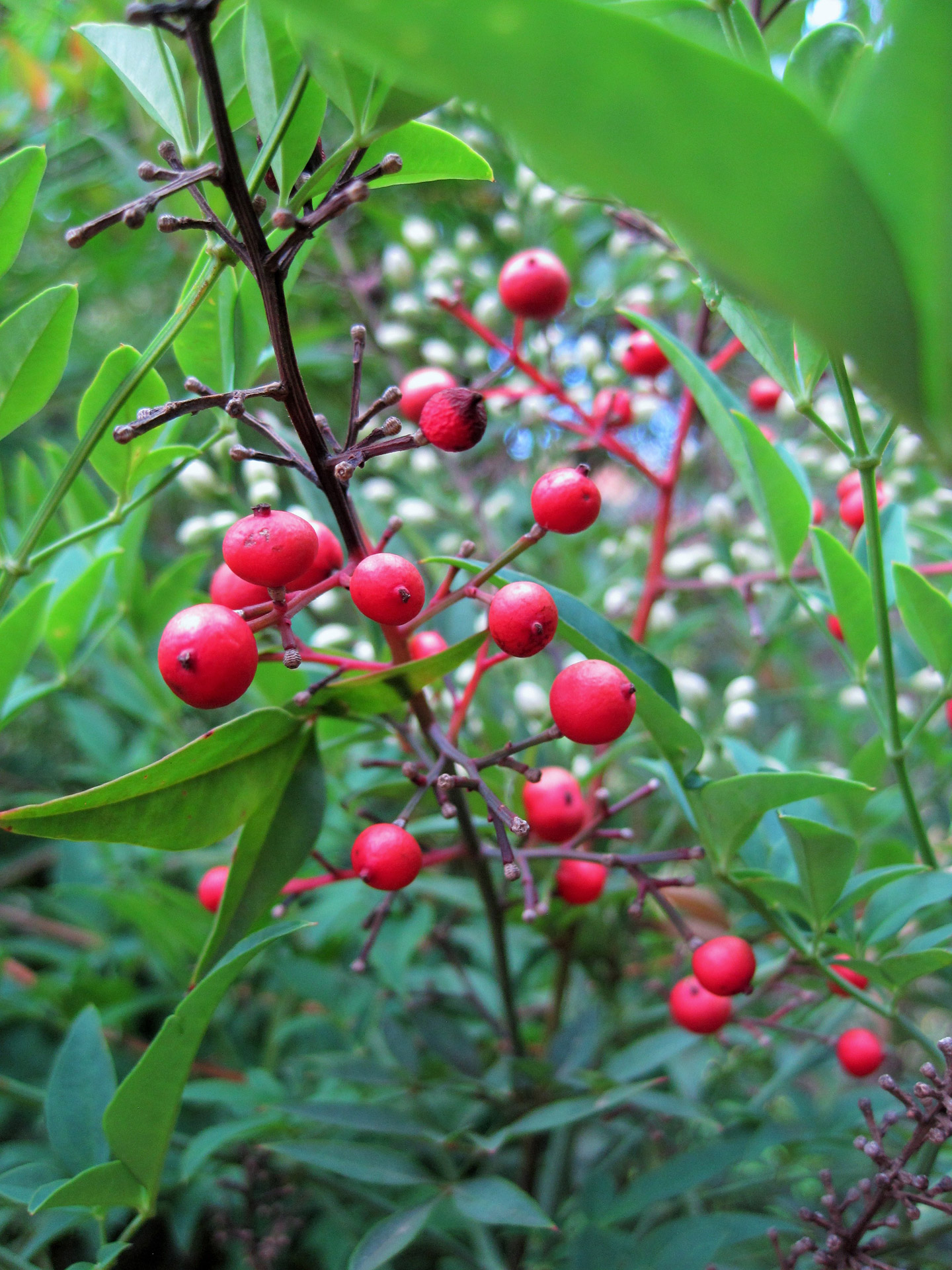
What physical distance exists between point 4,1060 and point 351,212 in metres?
1.19

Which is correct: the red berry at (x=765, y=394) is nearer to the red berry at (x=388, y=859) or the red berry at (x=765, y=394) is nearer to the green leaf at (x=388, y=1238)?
the red berry at (x=388, y=859)

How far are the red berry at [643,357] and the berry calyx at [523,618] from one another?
18.8 inches

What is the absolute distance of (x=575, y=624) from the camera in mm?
463

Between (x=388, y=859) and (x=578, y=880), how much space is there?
0.73 feet

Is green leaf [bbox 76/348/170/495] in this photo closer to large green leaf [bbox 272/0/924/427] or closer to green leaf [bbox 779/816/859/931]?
large green leaf [bbox 272/0/924/427]

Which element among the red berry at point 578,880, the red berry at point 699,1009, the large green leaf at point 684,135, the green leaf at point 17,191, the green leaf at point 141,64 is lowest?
the red berry at point 699,1009

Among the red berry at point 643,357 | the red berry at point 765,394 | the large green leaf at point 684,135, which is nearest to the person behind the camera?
the large green leaf at point 684,135

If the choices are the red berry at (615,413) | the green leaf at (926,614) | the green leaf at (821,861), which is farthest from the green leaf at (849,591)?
the red berry at (615,413)

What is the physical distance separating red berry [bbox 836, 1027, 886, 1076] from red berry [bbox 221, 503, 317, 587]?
0.55 meters

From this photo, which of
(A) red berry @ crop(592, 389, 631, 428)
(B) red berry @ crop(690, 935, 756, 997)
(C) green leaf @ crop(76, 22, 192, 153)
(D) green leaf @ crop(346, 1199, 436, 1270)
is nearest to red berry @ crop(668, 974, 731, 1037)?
(B) red berry @ crop(690, 935, 756, 997)

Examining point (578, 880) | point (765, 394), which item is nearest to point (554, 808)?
point (578, 880)

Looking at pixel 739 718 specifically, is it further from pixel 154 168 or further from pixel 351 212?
pixel 351 212

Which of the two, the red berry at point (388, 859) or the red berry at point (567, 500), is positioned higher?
the red berry at point (567, 500)

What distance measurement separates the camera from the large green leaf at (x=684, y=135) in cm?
19
